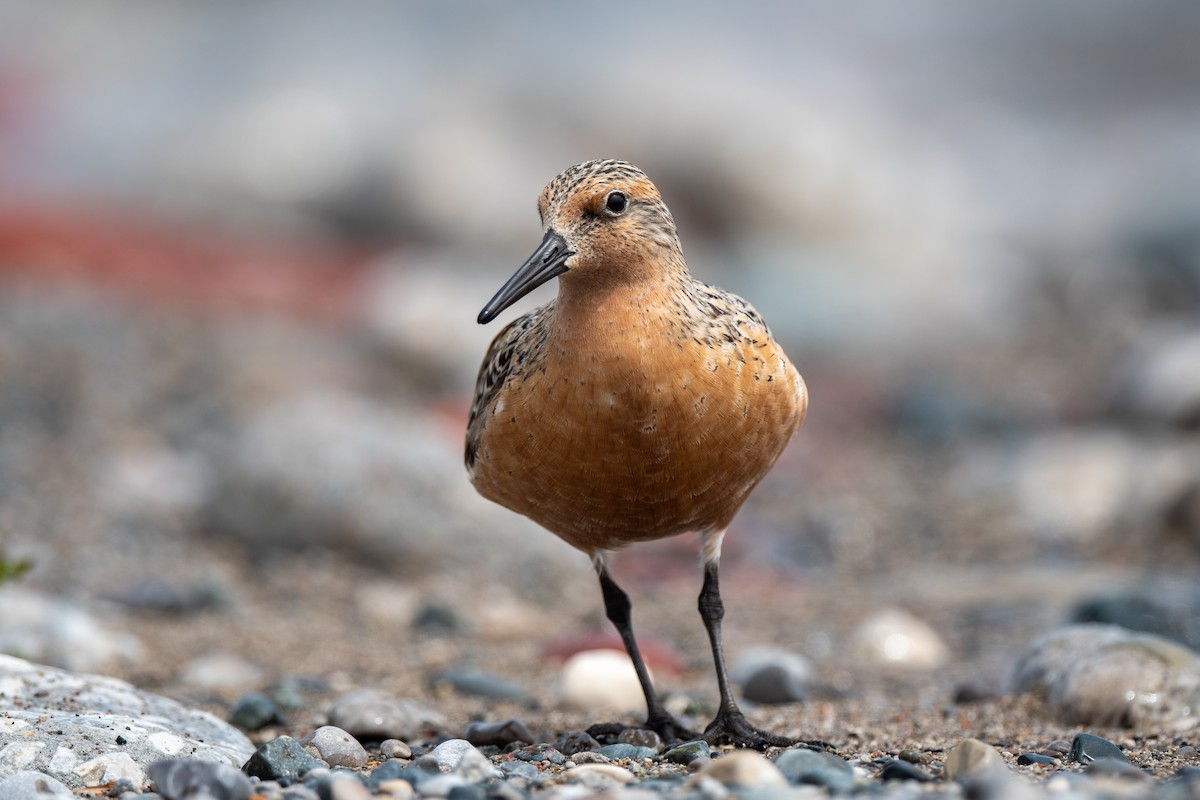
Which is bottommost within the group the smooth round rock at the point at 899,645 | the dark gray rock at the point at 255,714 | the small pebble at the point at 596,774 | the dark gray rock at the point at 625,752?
the small pebble at the point at 596,774

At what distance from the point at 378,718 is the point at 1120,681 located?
326cm

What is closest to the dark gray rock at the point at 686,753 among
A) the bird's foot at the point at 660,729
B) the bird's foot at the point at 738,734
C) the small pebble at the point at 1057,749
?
the bird's foot at the point at 738,734

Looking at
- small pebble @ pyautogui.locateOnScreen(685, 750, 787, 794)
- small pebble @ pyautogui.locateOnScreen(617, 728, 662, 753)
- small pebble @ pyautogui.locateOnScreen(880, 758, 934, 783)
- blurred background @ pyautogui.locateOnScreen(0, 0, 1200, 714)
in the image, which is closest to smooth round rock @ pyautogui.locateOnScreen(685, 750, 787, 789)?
small pebble @ pyautogui.locateOnScreen(685, 750, 787, 794)

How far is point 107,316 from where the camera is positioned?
14242mm

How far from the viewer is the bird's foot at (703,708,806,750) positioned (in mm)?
6023

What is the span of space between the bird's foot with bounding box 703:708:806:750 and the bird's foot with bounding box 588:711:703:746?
0.41ft

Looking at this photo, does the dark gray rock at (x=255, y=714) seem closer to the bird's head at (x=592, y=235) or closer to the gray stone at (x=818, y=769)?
the bird's head at (x=592, y=235)

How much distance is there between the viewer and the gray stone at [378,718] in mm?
6410

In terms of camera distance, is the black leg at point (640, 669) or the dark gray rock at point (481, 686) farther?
the dark gray rock at point (481, 686)

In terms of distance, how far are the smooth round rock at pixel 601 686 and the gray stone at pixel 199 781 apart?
285 cm

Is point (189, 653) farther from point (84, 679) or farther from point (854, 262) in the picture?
point (854, 262)

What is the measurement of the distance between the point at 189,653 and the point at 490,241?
1109 centimetres

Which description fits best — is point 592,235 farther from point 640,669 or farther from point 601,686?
point 601,686

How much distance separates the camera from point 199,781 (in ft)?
15.2
